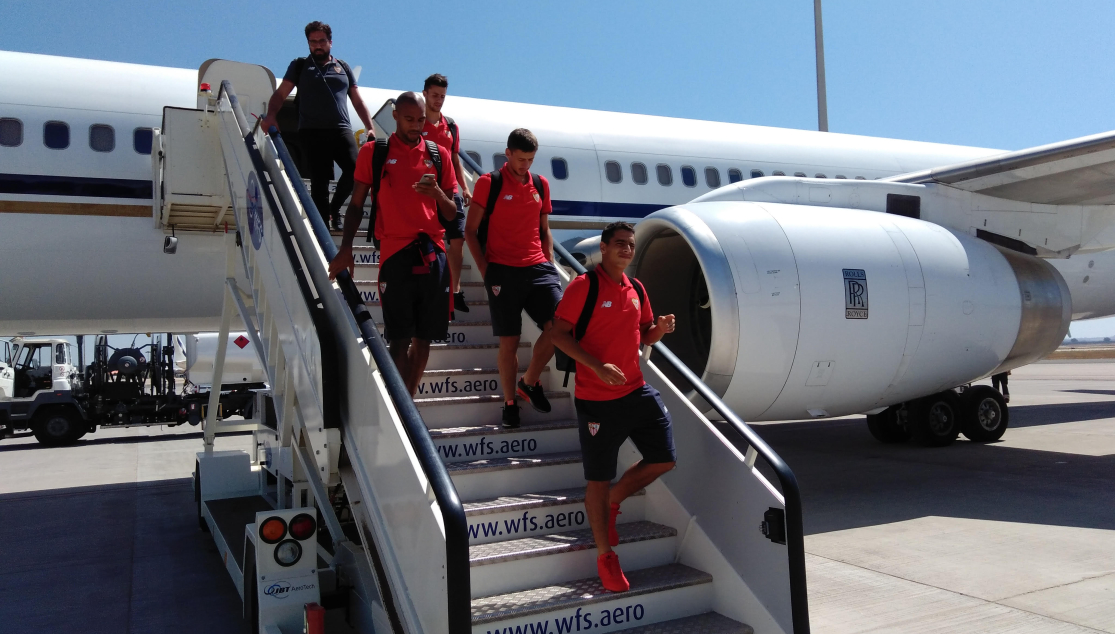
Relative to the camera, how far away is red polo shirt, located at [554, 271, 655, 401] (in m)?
3.56

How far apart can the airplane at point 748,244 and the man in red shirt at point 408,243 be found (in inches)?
98.7

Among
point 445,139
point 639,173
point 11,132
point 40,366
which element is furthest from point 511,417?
point 40,366

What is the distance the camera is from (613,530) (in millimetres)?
3615

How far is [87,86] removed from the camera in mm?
6996

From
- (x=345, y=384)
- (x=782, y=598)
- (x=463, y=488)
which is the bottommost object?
(x=782, y=598)

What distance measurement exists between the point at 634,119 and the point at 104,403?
13.4 meters

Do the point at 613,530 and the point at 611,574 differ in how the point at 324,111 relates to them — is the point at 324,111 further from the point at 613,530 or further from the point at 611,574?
the point at 611,574

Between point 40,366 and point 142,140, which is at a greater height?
point 142,140

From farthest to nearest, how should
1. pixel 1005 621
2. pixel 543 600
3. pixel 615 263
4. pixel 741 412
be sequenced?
pixel 741 412, pixel 1005 621, pixel 615 263, pixel 543 600

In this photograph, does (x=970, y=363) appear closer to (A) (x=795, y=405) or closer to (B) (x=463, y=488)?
(A) (x=795, y=405)

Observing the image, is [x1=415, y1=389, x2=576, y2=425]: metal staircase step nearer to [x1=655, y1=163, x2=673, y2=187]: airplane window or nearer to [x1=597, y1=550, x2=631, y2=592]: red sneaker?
[x1=597, y1=550, x2=631, y2=592]: red sneaker

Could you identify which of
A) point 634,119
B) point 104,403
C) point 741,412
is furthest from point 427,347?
point 104,403

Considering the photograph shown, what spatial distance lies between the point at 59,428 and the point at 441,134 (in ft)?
48.5

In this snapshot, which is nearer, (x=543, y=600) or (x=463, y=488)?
(x=543, y=600)
